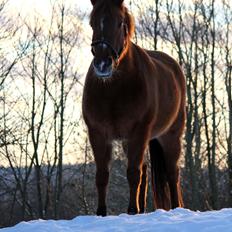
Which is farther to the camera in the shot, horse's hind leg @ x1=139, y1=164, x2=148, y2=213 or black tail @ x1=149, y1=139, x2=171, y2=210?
black tail @ x1=149, y1=139, x2=171, y2=210

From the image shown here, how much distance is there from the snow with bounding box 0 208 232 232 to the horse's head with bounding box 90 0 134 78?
1356mm

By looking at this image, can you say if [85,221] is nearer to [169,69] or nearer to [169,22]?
[169,69]

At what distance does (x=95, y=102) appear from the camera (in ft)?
19.0

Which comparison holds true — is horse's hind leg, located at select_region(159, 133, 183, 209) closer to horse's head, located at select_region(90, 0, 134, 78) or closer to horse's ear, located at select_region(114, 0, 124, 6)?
horse's head, located at select_region(90, 0, 134, 78)

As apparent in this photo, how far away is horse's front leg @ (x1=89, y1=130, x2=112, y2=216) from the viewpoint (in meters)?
5.93

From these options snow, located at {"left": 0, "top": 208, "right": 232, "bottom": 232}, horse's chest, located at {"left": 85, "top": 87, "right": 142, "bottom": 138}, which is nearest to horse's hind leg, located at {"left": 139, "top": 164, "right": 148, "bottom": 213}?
horse's chest, located at {"left": 85, "top": 87, "right": 142, "bottom": 138}

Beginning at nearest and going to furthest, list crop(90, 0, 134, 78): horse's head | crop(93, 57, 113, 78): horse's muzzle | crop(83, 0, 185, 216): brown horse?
crop(93, 57, 113, 78): horse's muzzle < crop(90, 0, 134, 78): horse's head < crop(83, 0, 185, 216): brown horse

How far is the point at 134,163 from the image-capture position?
588cm

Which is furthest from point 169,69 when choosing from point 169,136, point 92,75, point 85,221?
point 85,221

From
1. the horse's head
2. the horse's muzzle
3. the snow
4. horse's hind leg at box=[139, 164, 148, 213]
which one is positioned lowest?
the snow

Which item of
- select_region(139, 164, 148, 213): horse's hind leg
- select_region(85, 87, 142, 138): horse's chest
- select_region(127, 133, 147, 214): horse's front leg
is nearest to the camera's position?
select_region(85, 87, 142, 138): horse's chest

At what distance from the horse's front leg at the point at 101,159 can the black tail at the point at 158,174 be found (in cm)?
173

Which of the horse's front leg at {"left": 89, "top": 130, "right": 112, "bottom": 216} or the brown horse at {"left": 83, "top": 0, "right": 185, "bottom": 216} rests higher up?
the brown horse at {"left": 83, "top": 0, "right": 185, "bottom": 216}

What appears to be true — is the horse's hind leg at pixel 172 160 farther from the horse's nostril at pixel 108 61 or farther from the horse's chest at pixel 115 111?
the horse's nostril at pixel 108 61
